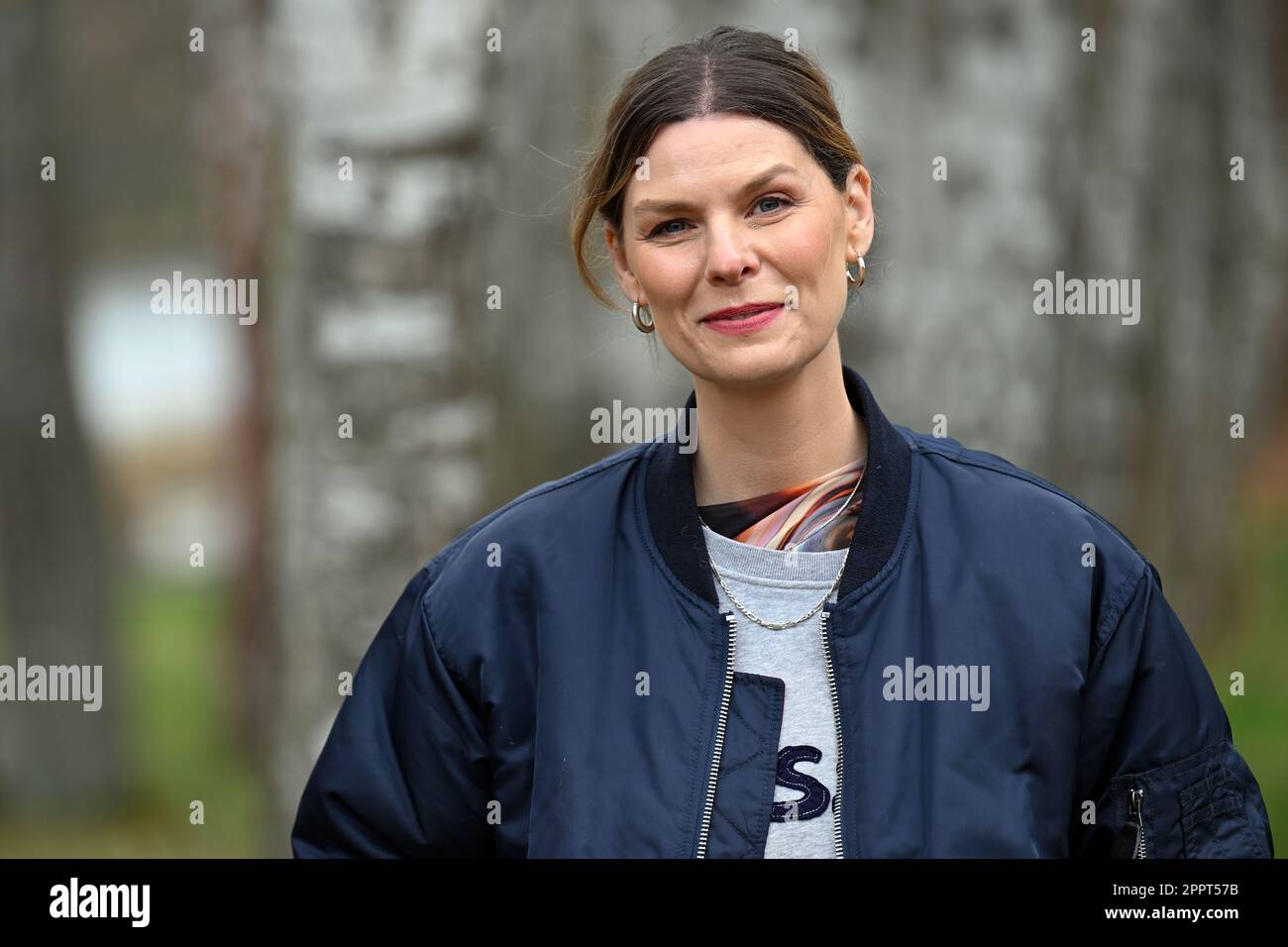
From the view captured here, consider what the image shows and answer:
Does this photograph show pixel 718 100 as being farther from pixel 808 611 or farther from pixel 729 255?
pixel 808 611

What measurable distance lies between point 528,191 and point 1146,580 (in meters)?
3.66

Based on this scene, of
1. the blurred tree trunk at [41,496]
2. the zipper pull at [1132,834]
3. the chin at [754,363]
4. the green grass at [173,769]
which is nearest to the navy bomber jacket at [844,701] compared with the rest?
the zipper pull at [1132,834]

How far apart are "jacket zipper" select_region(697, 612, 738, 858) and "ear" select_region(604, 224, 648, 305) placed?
62 centimetres

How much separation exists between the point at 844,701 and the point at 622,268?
89 cm

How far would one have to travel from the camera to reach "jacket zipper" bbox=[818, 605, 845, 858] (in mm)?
2492

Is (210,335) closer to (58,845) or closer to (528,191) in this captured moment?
(58,845)

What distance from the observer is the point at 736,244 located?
2650mm

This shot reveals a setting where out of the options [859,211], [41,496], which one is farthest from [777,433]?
[41,496]

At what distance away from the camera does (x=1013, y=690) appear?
251cm

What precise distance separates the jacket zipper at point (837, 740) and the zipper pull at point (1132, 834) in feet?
1.48

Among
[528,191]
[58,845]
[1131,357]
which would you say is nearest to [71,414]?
[58,845]

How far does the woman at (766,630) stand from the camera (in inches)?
98.8

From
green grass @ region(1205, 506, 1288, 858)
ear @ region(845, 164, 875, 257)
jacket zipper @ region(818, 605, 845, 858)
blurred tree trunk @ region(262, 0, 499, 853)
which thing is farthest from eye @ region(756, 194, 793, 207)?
green grass @ region(1205, 506, 1288, 858)

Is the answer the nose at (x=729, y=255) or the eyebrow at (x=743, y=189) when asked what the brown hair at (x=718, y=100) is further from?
the nose at (x=729, y=255)
